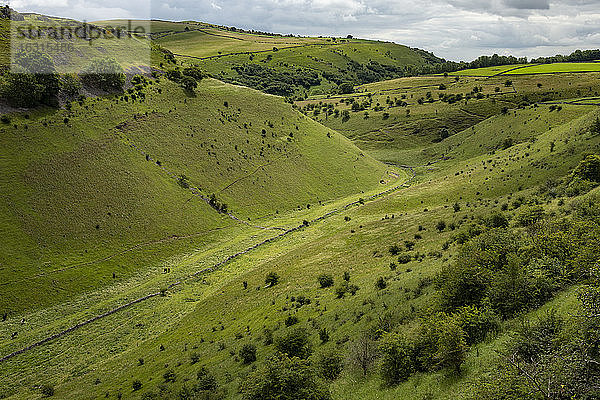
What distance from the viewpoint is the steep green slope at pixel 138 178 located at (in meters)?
50.6

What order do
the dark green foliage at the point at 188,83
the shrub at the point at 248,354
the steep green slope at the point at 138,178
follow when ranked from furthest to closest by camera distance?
the dark green foliage at the point at 188,83, the steep green slope at the point at 138,178, the shrub at the point at 248,354

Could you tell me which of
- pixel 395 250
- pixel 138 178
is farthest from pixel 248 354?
pixel 138 178

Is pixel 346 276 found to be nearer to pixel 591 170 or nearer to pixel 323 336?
pixel 323 336

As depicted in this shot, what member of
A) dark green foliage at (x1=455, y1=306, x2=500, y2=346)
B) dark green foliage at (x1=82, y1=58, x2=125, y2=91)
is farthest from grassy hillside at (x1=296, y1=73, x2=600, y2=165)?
dark green foliage at (x1=455, y1=306, x2=500, y2=346)

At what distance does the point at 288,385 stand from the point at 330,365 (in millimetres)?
6329

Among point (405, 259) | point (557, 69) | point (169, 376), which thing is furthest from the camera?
point (557, 69)

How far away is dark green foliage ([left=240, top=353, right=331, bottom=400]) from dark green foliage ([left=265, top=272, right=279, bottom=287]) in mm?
26993

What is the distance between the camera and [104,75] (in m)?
82.2

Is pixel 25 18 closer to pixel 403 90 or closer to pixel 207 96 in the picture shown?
pixel 207 96

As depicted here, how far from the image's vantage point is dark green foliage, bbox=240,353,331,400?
1842cm

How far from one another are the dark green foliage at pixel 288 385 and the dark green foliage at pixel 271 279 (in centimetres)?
2699

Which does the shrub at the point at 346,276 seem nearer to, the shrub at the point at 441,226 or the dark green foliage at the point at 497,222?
the shrub at the point at 441,226

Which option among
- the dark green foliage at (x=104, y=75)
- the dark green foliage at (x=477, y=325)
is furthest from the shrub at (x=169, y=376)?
the dark green foliage at (x=104, y=75)

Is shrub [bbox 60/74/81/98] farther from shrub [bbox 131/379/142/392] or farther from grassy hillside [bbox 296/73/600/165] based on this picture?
grassy hillside [bbox 296/73/600/165]
